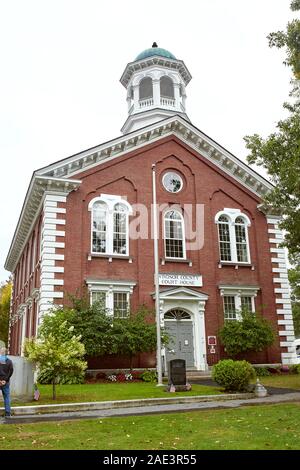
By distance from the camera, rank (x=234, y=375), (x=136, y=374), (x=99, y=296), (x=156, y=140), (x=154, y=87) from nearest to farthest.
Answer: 1. (x=234, y=375)
2. (x=136, y=374)
3. (x=99, y=296)
4. (x=156, y=140)
5. (x=154, y=87)

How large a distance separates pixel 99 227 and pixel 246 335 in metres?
9.57

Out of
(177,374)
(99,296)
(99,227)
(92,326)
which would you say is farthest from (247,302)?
(177,374)

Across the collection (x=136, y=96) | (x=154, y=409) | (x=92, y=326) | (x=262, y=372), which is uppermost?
(x=136, y=96)

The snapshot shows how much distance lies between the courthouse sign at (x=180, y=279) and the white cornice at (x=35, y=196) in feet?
22.2

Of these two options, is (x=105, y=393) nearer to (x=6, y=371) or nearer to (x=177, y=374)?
(x=177, y=374)

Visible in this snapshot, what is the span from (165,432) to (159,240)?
17.1 meters

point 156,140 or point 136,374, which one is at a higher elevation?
point 156,140

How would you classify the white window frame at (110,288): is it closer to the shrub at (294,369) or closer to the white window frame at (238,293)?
the white window frame at (238,293)

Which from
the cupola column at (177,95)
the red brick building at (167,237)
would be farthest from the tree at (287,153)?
the cupola column at (177,95)

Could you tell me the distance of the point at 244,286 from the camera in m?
26.7

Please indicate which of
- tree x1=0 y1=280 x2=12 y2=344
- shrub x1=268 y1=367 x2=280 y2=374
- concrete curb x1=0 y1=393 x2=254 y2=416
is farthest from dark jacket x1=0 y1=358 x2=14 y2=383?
tree x1=0 y1=280 x2=12 y2=344

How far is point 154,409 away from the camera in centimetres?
1314

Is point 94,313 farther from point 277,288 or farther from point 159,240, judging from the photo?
point 277,288

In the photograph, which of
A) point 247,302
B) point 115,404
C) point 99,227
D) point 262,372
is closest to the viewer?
point 115,404
